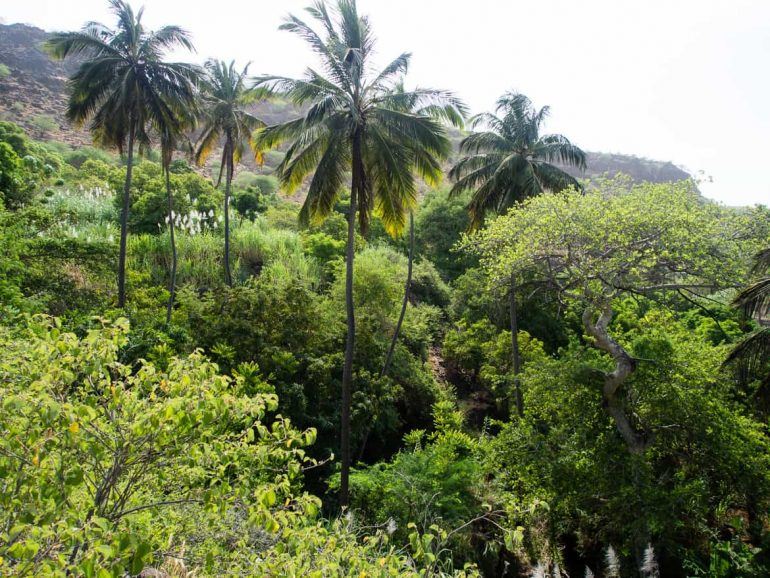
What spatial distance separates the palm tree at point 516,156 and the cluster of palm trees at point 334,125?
0.03 meters

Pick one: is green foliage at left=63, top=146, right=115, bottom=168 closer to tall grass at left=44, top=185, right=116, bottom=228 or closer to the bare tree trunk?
tall grass at left=44, top=185, right=116, bottom=228

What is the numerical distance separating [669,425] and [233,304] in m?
10.0

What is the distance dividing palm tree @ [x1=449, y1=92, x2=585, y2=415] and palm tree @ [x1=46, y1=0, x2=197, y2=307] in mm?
9274

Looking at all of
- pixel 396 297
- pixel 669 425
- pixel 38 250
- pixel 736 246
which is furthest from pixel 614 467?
pixel 38 250

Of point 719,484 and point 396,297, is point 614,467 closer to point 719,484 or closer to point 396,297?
point 719,484

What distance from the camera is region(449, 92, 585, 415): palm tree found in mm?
15031

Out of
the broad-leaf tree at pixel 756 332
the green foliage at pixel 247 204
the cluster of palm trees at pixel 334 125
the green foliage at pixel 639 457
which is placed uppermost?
the cluster of palm trees at pixel 334 125

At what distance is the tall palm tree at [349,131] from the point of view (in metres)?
9.84

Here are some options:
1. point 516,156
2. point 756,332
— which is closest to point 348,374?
point 756,332

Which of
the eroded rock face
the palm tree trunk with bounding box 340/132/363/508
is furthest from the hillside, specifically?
the palm tree trunk with bounding box 340/132/363/508

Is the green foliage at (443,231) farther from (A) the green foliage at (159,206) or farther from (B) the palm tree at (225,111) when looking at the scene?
(B) the palm tree at (225,111)

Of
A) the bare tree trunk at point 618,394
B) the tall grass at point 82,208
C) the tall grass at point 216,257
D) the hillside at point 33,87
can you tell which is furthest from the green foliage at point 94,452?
the hillside at point 33,87

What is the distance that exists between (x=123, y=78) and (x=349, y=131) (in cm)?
788

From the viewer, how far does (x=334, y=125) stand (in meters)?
9.96
